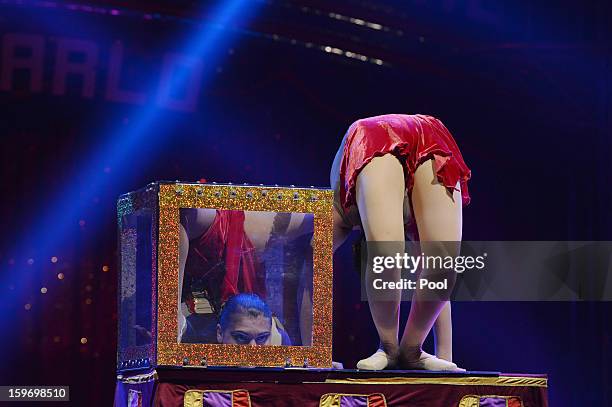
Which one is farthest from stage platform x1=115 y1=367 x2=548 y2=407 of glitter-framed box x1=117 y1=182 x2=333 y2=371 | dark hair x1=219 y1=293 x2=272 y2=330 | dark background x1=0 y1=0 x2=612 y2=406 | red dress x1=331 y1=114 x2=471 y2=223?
dark background x1=0 y1=0 x2=612 y2=406

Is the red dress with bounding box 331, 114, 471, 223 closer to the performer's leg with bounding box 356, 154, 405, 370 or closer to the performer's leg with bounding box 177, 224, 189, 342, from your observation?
the performer's leg with bounding box 356, 154, 405, 370

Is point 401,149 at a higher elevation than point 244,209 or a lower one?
higher

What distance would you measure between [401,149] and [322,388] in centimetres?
66

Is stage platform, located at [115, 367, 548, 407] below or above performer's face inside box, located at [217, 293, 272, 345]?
below

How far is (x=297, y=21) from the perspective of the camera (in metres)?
4.96

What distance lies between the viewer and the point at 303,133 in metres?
5.06

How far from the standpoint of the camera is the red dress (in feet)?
10.5

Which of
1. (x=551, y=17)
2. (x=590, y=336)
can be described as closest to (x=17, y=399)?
(x=590, y=336)

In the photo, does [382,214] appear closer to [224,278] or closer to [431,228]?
[431,228]

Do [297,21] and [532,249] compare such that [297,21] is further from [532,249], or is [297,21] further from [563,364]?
[563,364]

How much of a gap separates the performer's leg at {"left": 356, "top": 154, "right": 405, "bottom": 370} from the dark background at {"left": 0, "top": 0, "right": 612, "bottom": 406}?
1.73 m

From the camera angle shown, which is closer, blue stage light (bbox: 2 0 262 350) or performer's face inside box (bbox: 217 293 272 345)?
performer's face inside box (bbox: 217 293 272 345)

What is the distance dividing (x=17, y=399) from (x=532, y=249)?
7.31 ft

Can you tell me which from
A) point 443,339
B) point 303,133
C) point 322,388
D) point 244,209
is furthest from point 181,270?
point 303,133
